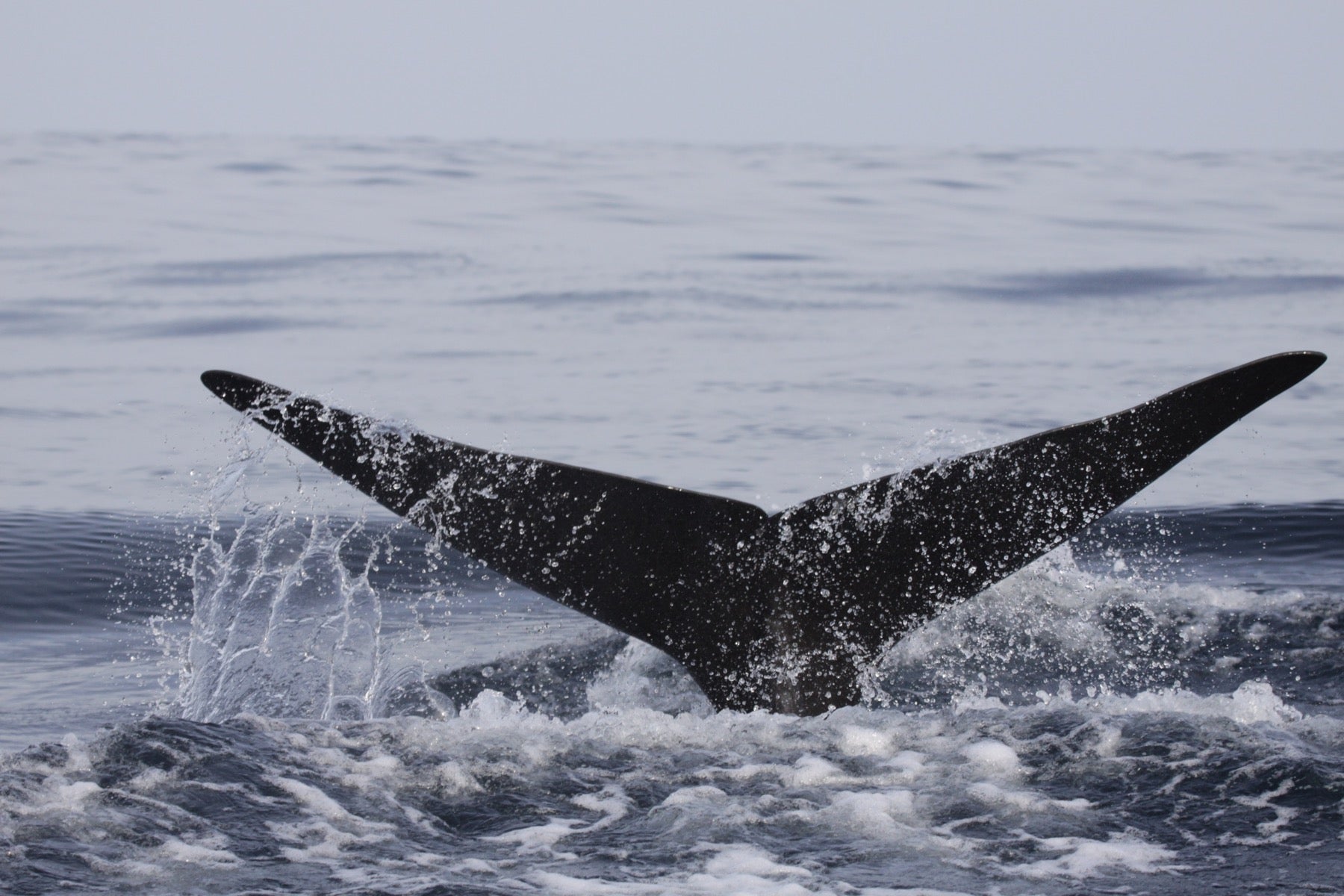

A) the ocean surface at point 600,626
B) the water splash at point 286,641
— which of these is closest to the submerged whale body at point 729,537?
the ocean surface at point 600,626

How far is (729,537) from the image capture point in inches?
193

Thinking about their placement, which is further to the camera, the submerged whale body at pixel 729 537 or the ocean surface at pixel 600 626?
the submerged whale body at pixel 729 537

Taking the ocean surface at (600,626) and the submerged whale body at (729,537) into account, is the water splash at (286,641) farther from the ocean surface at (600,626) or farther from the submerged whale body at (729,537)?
the submerged whale body at (729,537)

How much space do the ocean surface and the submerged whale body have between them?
0.25 metres

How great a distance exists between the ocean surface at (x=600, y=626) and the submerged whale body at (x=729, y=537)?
253mm

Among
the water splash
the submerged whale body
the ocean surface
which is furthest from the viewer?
the water splash

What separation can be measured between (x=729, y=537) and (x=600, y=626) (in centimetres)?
239

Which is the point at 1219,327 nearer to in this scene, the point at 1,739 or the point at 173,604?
the point at 173,604

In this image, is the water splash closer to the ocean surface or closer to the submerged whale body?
the ocean surface

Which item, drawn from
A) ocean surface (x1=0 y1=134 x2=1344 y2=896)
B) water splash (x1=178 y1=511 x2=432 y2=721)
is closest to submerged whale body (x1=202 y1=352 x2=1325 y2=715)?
ocean surface (x1=0 y1=134 x2=1344 y2=896)

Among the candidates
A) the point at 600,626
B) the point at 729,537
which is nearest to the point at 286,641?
the point at 600,626

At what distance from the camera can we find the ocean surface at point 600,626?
170 inches

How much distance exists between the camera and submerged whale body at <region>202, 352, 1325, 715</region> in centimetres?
479

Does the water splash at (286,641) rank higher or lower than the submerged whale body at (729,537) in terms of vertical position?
lower
